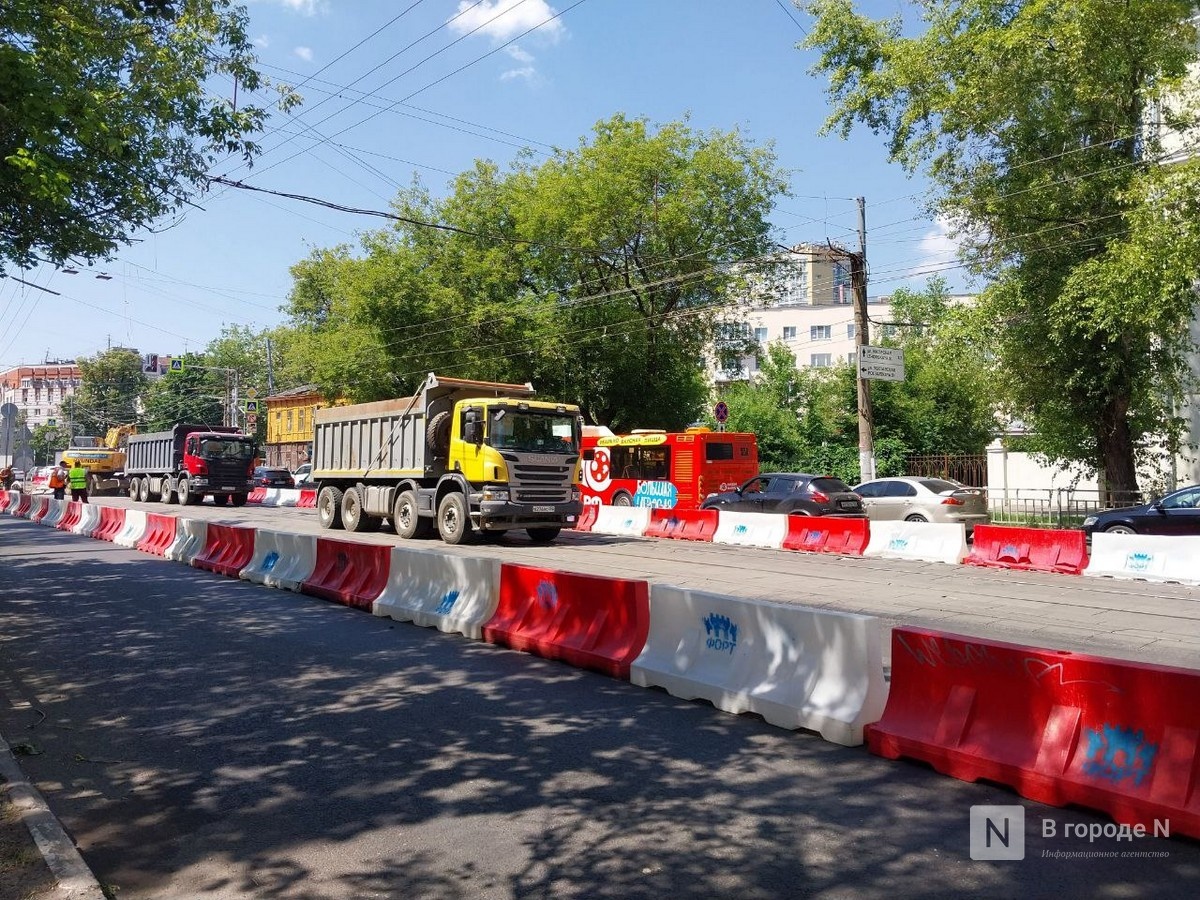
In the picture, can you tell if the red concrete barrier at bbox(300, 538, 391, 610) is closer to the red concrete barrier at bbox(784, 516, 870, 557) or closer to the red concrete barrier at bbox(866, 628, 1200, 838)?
the red concrete barrier at bbox(866, 628, 1200, 838)

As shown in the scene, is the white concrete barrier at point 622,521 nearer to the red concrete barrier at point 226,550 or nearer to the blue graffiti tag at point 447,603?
the red concrete barrier at point 226,550

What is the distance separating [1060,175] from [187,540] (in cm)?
1916

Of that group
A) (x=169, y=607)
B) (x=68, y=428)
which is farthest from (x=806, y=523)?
(x=68, y=428)

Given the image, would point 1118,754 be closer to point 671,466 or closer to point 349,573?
point 349,573

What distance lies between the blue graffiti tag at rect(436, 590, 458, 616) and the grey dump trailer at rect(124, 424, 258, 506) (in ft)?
87.5

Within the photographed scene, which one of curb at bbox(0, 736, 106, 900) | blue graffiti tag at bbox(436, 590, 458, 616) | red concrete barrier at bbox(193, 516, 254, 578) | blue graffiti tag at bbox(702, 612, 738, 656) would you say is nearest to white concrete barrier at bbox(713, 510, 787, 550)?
red concrete barrier at bbox(193, 516, 254, 578)

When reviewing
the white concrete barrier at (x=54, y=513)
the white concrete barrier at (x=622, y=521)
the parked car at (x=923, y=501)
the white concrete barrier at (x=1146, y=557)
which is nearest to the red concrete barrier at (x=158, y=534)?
the white concrete barrier at (x=54, y=513)

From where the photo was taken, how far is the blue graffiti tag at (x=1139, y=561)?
44.6 feet

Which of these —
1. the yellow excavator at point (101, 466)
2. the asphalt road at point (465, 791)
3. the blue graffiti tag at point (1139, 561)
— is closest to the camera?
the asphalt road at point (465, 791)

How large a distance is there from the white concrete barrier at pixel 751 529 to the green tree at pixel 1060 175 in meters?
7.21

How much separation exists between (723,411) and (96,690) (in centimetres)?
2060

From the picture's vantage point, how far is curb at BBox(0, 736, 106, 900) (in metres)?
3.71

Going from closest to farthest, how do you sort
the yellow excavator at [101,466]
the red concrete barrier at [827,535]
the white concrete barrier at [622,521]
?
the red concrete barrier at [827,535] → the white concrete barrier at [622,521] → the yellow excavator at [101,466]

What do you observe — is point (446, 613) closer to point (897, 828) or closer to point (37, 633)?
point (37, 633)
